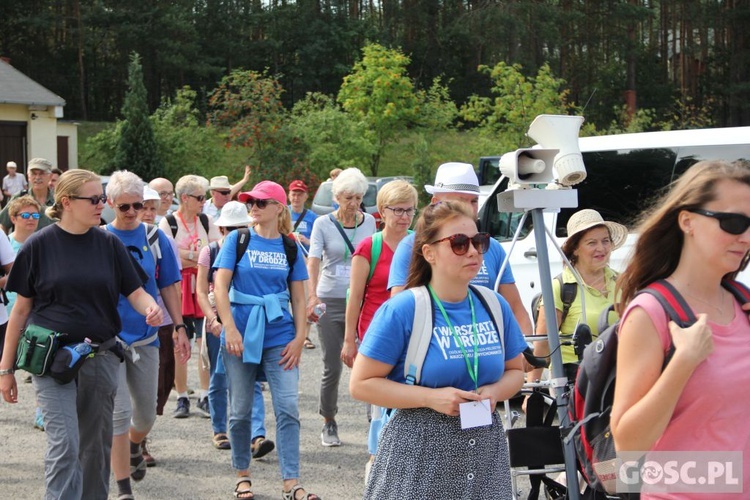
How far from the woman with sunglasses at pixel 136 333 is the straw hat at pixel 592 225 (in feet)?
7.91

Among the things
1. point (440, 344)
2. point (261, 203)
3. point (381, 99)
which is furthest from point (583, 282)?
point (381, 99)

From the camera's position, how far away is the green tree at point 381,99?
32406mm

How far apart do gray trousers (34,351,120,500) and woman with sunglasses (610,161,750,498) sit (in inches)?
118

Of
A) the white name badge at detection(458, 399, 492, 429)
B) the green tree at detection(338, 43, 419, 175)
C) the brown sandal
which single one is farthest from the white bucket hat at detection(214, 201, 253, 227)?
the green tree at detection(338, 43, 419, 175)

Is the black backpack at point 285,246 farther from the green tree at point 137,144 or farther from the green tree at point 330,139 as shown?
the green tree at point 137,144

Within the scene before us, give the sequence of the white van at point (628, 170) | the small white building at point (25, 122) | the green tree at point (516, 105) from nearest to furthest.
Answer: the white van at point (628, 170) < the green tree at point (516, 105) < the small white building at point (25, 122)

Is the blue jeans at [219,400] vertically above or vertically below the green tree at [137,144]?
below

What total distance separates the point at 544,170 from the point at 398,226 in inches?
53.1

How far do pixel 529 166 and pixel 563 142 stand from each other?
218 millimetres

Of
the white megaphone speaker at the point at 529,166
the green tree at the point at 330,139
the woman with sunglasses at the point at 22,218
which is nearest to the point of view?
the white megaphone speaker at the point at 529,166

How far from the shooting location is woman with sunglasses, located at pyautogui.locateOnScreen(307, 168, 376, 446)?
6816mm

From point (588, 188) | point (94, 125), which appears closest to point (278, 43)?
point (94, 125)

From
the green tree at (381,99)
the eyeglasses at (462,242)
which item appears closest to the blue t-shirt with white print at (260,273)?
the eyeglasses at (462,242)

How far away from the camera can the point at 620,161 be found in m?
7.73
